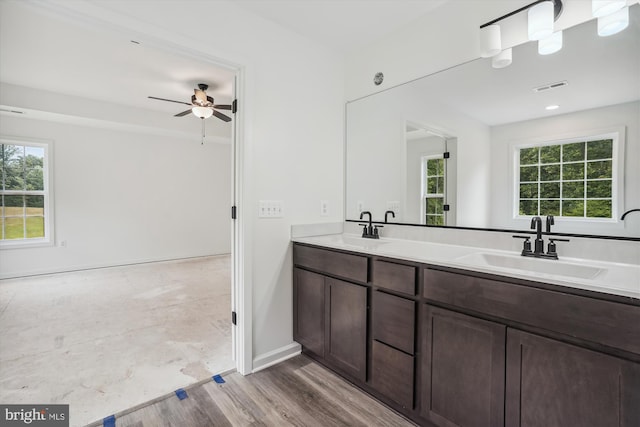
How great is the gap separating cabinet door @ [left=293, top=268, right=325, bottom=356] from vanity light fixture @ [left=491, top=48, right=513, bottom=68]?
5.57 feet

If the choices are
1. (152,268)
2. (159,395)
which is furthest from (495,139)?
(152,268)

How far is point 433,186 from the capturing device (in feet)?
6.97

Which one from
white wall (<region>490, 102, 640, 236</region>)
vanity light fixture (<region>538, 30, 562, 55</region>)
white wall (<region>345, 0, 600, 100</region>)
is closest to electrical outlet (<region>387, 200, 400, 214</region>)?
white wall (<region>490, 102, 640, 236</region>)

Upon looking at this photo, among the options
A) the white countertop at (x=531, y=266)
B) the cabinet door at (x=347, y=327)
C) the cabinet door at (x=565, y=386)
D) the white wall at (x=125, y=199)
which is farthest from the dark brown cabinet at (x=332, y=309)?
the white wall at (x=125, y=199)

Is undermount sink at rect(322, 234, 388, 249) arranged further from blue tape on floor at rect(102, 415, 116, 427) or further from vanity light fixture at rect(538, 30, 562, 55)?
blue tape on floor at rect(102, 415, 116, 427)

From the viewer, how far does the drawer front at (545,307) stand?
0.96 metres

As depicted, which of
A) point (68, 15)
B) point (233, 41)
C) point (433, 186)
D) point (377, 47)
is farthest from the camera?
point (377, 47)

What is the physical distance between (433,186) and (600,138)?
2.93 feet

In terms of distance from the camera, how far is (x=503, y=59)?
1.72m

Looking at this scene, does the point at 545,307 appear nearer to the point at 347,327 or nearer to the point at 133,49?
the point at 347,327

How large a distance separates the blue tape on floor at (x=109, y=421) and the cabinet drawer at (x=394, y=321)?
148cm

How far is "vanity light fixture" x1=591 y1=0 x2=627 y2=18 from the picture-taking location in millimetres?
1330

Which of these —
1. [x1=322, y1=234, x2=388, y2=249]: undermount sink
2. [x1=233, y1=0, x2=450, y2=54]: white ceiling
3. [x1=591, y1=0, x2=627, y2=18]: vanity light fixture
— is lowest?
[x1=322, y1=234, x2=388, y2=249]: undermount sink

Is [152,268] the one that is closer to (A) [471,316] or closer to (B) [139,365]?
(B) [139,365]
